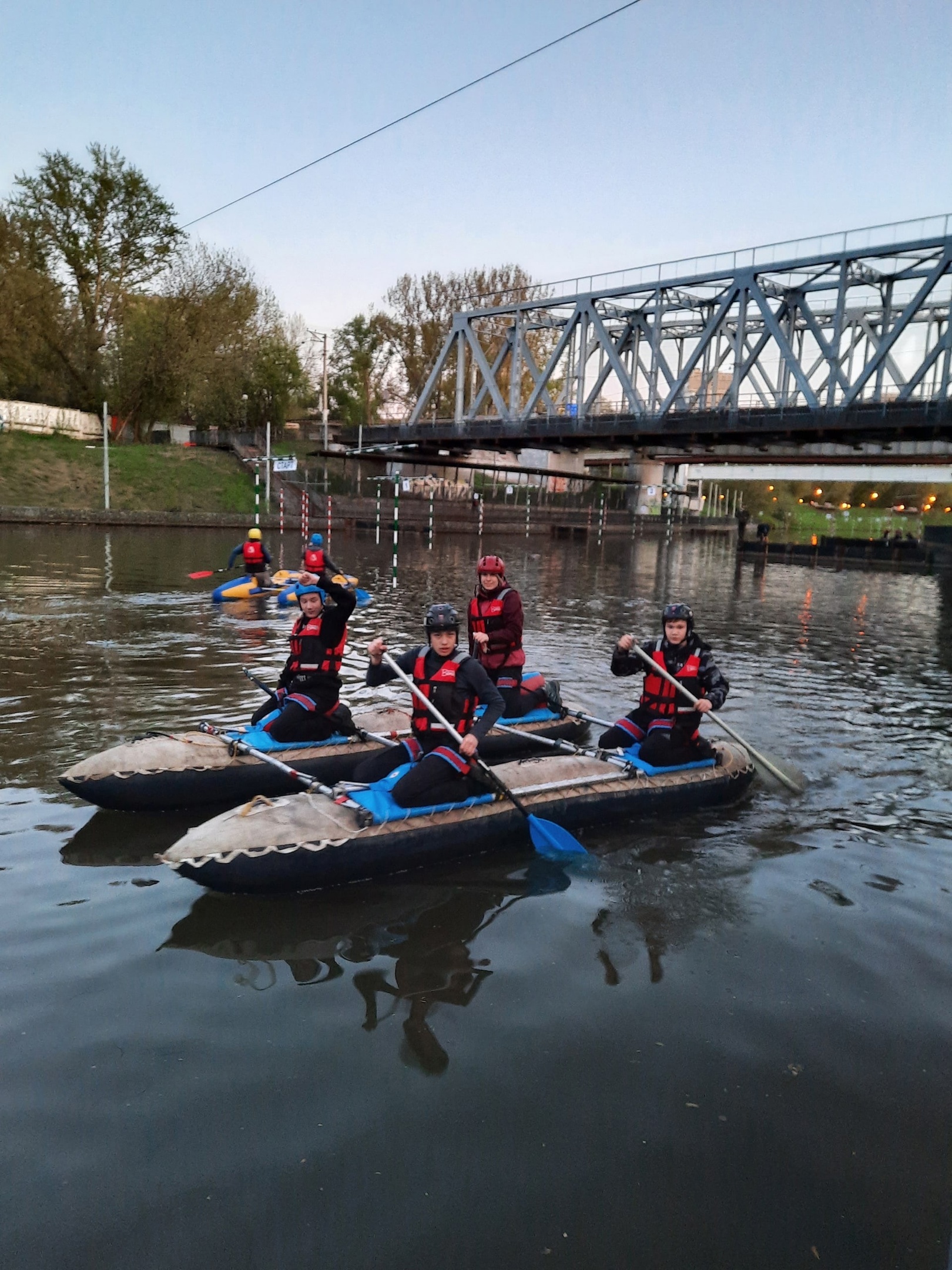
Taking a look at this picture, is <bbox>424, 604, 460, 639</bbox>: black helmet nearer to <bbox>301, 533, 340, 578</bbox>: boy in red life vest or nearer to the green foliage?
<bbox>301, 533, 340, 578</bbox>: boy in red life vest

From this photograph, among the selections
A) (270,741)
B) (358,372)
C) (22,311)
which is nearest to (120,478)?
(22,311)

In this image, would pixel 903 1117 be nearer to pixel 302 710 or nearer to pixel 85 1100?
pixel 85 1100

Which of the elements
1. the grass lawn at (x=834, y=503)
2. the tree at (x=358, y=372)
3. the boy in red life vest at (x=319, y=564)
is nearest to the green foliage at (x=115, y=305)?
the tree at (x=358, y=372)

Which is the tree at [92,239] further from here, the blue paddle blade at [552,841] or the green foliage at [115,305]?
the blue paddle blade at [552,841]

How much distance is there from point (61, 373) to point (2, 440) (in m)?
12.5

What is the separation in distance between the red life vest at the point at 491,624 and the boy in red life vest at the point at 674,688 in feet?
5.56

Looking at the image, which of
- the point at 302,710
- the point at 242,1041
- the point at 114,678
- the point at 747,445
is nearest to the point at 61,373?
the point at 747,445

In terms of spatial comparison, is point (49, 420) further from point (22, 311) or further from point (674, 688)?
point (674, 688)

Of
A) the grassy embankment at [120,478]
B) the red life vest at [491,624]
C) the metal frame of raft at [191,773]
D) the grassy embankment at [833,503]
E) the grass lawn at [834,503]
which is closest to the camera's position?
the metal frame of raft at [191,773]

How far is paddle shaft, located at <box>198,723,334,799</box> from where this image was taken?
259 inches

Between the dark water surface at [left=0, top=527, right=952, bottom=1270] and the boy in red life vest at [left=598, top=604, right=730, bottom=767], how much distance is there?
27.0 inches

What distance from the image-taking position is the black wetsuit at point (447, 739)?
21.6 ft

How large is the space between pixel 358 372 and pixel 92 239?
23215 millimetres

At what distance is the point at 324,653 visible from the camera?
826cm
